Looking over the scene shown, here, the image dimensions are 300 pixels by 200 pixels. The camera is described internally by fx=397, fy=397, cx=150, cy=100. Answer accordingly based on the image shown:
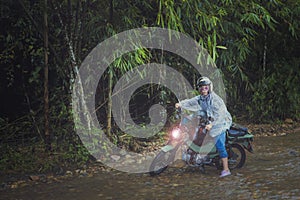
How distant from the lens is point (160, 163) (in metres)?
5.17

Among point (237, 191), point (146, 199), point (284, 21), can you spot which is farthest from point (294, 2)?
point (146, 199)

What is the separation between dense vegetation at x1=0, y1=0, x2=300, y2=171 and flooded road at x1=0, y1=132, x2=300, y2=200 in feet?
2.28

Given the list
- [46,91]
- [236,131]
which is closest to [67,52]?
[46,91]

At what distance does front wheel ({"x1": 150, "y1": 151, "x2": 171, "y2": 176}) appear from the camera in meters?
5.13

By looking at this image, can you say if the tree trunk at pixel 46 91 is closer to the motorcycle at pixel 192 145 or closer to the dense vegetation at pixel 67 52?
the dense vegetation at pixel 67 52

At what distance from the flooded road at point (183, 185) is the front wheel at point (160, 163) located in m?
0.08

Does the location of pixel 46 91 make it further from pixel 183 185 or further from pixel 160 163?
pixel 183 185

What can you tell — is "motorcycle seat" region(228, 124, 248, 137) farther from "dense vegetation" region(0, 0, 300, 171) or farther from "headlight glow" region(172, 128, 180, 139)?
"dense vegetation" region(0, 0, 300, 171)

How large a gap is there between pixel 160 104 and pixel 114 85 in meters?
1.14

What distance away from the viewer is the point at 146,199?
4.29 meters

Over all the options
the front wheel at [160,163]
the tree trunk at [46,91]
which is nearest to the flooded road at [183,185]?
the front wheel at [160,163]

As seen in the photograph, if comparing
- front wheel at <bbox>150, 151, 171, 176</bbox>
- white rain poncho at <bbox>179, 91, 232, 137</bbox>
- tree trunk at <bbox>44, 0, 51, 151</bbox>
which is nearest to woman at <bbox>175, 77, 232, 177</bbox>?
white rain poncho at <bbox>179, 91, 232, 137</bbox>

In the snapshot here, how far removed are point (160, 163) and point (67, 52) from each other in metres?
2.40

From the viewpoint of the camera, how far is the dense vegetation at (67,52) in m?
5.66
